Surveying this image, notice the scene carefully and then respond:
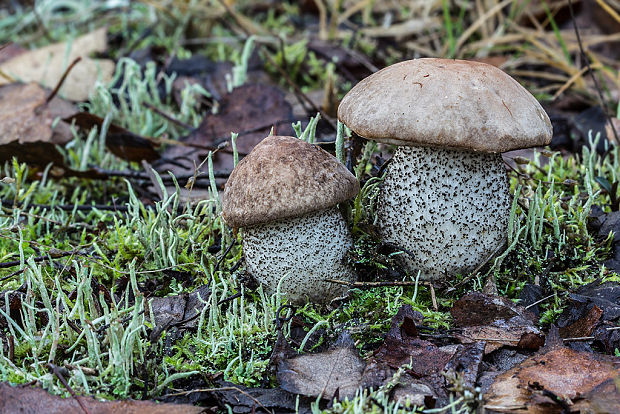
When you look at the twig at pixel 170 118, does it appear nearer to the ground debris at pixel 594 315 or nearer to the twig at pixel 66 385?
the twig at pixel 66 385

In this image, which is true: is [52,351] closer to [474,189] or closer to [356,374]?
[356,374]

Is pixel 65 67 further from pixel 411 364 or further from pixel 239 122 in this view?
pixel 411 364

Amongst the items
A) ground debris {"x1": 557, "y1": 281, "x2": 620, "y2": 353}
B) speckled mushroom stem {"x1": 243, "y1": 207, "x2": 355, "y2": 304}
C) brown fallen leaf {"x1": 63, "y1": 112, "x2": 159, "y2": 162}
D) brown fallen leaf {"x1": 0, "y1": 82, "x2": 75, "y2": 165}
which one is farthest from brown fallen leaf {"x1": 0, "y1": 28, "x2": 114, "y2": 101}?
ground debris {"x1": 557, "y1": 281, "x2": 620, "y2": 353}

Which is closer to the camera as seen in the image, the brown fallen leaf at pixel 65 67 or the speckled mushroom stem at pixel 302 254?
the speckled mushroom stem at pixel 302 254

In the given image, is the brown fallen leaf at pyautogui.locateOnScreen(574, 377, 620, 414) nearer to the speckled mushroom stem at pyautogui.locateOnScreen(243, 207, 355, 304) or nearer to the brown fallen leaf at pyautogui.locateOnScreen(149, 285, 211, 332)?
the speckled mushroom stem at pyautogui.locateOnScreen(243, 207, 355, 304)

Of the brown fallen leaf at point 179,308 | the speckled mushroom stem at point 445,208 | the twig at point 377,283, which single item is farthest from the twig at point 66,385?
the speckled mushroom stem at point 445,208

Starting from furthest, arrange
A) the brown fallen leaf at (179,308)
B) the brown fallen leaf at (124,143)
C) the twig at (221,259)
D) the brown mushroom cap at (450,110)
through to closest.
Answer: the brown fallen leaf at (124,143)
the twig at (221,259)
the brown fallen leaf at (179,308)
the brown mushroom cap at (450,110)

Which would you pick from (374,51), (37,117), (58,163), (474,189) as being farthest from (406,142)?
(374,51)
